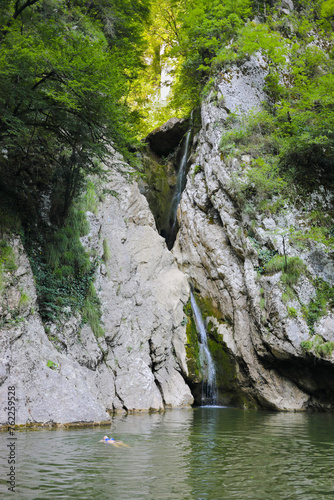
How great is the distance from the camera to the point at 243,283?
16500mm

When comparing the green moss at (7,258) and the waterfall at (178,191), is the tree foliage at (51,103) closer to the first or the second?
the green moss at (7,258)

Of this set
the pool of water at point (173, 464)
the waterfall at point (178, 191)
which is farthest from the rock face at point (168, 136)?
the pool of water at point (173, 464)

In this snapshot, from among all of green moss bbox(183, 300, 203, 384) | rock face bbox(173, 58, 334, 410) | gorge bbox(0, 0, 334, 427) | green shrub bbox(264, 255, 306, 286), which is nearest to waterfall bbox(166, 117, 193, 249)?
gorge bbox(0, 0, 334, 427)

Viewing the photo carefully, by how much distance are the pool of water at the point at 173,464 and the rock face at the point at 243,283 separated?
5386 millimetres

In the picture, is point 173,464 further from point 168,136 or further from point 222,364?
point 168,136

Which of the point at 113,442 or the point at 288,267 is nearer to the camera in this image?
the point at 113,442

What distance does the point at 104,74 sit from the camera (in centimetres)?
947

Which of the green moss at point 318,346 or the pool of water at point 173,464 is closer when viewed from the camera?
the pool of water at point 173,464

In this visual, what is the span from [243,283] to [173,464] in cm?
1151

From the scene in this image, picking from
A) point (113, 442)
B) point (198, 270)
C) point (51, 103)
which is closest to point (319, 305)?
point (198, 270)

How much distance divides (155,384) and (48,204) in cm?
710

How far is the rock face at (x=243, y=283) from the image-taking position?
14312mm

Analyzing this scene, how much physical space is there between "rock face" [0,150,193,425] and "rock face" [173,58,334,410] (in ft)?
5.39

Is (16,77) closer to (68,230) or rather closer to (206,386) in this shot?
(68,230)
